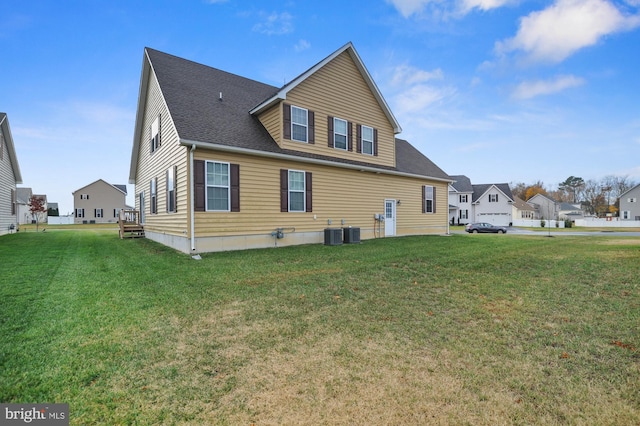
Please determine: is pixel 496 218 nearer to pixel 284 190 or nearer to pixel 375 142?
pixel 375 142

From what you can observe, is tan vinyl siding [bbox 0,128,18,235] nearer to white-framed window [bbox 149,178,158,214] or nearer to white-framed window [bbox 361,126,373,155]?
white-framed window [bbox 149,178,158,214]

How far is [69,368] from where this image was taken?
2.89m

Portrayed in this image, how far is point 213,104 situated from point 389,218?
10.3 metres

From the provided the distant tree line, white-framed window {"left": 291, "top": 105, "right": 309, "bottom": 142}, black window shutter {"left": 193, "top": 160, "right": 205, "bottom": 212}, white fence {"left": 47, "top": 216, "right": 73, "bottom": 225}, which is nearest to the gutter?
black window shutter {"left": 193, "top": 160, "right": 205, "bottom": 212}

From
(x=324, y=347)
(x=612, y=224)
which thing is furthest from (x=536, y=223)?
(x=324, y=347)

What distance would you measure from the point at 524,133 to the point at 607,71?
8.53 metres

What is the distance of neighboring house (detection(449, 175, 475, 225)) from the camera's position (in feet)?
152

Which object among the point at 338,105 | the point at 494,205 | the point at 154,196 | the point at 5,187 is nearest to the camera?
the point at 338,105

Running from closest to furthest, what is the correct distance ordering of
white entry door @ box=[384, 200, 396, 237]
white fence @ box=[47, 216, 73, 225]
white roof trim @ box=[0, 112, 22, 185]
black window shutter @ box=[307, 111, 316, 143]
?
1. black window shutter @ box=[307, 111, 316, 143]
2. white entry door @ box=[384, 200, 396, 237]
3. white roof trim @ box=[0, 112, 22, 185]
4. white fence @ box=[47, 216, 73, 225]

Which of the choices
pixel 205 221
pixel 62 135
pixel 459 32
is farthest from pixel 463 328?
pixel 62 135

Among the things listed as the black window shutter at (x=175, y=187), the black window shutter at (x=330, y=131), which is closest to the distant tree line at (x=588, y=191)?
the black window shutter at (x=330, y=131)

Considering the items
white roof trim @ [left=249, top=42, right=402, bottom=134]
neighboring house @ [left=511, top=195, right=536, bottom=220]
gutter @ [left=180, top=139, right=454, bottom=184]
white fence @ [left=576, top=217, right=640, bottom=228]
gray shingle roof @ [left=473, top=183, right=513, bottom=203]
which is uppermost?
white roof trim @ [left=249, top=42, right=402, bottom=134]

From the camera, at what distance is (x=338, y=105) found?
14156mm

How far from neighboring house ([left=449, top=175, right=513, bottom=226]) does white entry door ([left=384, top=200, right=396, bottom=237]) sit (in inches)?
1271
